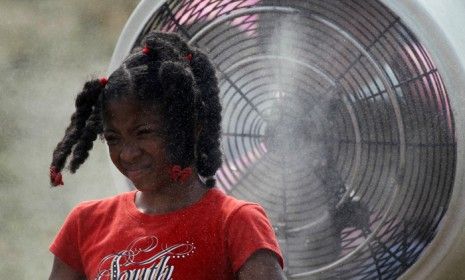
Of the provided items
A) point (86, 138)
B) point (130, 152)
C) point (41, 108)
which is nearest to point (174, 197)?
point (130, 152)

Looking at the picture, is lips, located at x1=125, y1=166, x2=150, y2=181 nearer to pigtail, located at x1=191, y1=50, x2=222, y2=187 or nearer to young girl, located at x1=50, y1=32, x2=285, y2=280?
young girl, located at x1=50, y1=32, x2=285, y2=280

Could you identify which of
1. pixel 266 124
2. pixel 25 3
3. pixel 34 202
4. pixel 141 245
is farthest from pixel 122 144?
pixel 25 3

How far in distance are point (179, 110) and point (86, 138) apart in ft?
0.78

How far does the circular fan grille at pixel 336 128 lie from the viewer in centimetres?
312

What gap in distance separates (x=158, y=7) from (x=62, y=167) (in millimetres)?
895

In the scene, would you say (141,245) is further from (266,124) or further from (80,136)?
(266,124)

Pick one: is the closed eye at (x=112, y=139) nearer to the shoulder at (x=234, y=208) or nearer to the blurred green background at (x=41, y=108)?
the shoulder at (x=234, y=208)

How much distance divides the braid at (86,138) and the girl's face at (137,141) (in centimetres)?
11

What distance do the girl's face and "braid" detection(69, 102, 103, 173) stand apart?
0.11 meters

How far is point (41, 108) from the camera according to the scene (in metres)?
5.14

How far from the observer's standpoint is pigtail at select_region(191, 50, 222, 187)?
8.07 feet

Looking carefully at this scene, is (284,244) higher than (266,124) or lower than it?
lower

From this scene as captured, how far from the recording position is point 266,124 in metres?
3.24

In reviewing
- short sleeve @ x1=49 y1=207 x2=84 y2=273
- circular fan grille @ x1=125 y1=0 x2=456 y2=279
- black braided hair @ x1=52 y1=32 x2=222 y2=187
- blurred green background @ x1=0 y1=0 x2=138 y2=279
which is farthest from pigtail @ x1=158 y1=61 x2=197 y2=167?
blurred green background @ x1=0 y1=0 x2=138 y2=279
